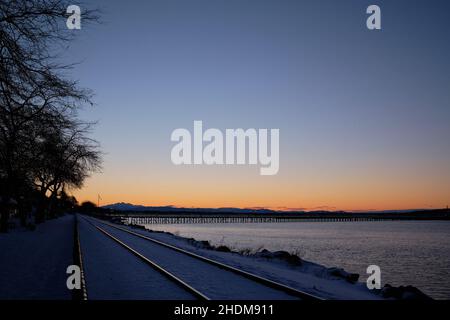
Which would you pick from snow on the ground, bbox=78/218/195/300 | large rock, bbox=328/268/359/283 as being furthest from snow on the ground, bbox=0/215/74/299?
large rock, bbox=328/268/359/283

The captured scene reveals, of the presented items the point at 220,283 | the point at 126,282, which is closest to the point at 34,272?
the point at 126,282

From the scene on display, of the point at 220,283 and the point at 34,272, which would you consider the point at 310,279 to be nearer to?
the point at 220,283

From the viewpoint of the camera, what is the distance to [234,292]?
10836mm

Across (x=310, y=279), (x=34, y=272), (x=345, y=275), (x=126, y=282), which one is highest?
(x=126, y=282)

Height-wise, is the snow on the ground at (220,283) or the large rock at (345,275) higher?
the snow on the ground at (220,283)

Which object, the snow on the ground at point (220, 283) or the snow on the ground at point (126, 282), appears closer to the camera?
the snow on the ground at point (126, 282)

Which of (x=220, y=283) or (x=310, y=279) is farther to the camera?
(x=310, y=279)

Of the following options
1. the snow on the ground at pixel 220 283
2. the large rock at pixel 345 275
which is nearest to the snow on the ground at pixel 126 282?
the snow on the ground at pixel 220 283

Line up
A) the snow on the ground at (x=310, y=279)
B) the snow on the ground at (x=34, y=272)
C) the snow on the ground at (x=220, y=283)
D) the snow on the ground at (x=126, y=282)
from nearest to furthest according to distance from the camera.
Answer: the snow on the ground at (x=126, y=282) < the snow on the ground at (x=220, y=283) < the snow on the ground at (x=34, y=272) < the snow on the ground at (x=310, y=279)

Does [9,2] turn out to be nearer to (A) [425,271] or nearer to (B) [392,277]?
(B) [392,277]

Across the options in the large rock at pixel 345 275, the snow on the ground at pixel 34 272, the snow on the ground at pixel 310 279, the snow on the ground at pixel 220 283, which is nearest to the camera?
the snow on the ground at pixel 220 283

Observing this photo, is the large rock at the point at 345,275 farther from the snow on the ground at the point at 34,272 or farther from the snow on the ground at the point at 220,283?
the snow on the ground at the point at 34,272

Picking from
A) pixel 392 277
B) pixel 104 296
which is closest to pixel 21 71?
pixel 104 296
